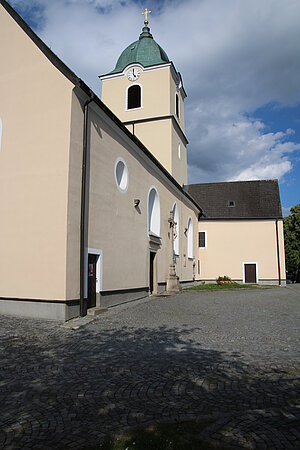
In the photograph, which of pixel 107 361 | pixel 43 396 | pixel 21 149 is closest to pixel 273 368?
pixel 107 361

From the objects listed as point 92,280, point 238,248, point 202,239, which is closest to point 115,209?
point 92,280

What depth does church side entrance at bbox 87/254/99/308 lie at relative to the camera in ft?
36.8

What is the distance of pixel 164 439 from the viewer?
10.6 feet

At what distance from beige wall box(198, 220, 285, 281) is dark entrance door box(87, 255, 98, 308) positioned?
72.7 feet

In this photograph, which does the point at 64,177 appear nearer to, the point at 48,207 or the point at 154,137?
the point at 48,207

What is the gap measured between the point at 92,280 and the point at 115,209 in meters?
2.89

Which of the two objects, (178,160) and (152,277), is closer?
(152,277)

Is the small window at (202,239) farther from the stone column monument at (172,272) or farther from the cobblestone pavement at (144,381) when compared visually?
the cobblestone pavement at (144,381)

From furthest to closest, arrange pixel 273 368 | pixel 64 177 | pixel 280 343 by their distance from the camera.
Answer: pixel 64 177
pixel 280 343
pixel 273 368

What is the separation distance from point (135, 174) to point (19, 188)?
601 cm

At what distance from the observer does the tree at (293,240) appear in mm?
41031

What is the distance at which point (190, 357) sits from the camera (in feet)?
20.5

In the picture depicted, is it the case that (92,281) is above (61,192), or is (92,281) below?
below

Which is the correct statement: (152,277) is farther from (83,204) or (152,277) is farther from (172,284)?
(83,204)
